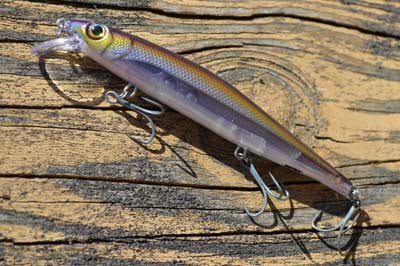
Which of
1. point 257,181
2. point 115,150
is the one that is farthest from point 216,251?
point 115,150

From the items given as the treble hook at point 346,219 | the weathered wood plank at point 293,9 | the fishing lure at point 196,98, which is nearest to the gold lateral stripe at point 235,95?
the fishing lure at point 196,98

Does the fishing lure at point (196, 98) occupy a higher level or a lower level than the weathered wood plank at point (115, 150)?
higher

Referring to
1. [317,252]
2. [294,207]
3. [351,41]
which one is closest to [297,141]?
[294,207]

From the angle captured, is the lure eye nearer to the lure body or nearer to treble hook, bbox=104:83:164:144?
the lure body

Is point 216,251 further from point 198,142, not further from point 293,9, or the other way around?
point 293,9

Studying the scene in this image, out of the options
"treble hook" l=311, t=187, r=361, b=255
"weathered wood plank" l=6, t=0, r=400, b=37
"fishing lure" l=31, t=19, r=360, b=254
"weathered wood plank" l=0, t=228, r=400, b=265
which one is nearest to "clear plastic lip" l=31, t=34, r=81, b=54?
"fishing lure" l=31, t=19, r=360, b=254

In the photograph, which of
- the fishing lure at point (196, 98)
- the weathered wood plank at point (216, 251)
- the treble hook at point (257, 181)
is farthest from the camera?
the treble hook at point (257, 181)

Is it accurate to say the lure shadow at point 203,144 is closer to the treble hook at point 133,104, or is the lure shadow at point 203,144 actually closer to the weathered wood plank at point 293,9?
the treble hook at point 133,104

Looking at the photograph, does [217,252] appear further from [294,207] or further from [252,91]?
[252,91]
